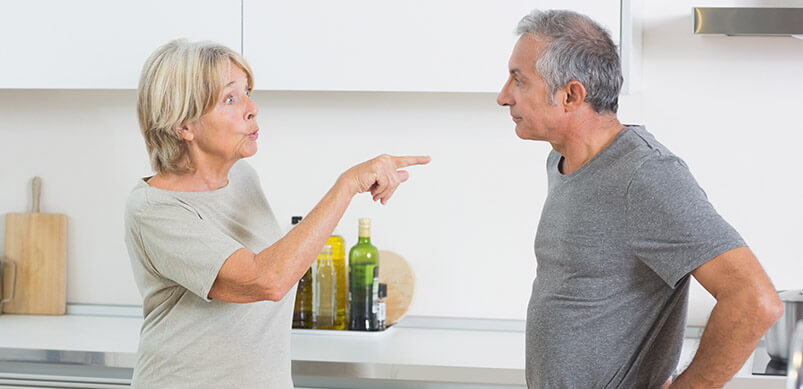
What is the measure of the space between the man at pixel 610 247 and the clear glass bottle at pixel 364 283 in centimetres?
87

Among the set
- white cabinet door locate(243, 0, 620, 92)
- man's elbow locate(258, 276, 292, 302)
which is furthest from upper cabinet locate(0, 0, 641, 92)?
man's elbow locate(258, 276, 292, 302)

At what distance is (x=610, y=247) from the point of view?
1373 mm

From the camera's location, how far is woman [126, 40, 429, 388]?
4.83 feet

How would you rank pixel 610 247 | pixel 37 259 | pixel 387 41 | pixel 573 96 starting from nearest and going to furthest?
pixel 610 247, pixel 573 96, pixel 387 41, pixel 37 259

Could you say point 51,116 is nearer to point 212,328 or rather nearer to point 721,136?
point 212,328

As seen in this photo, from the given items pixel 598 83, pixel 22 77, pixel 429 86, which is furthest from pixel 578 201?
pixel 22 77

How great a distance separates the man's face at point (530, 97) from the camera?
151cm

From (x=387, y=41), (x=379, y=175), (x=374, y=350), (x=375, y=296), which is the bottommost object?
(x=374, y=350)

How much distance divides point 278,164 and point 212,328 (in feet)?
3.63

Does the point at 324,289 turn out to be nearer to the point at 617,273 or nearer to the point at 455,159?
the point at 455,159

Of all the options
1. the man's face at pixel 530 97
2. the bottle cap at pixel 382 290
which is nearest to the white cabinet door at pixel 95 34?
the bottle cap at pixel 382 290

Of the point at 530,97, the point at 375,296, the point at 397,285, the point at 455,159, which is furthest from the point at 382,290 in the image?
the point at 530,97

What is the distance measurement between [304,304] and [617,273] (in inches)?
48.3

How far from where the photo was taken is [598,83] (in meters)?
1.47
